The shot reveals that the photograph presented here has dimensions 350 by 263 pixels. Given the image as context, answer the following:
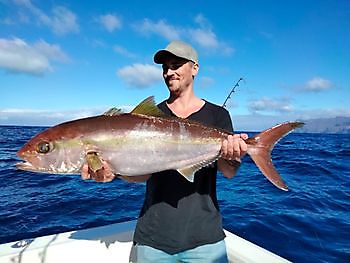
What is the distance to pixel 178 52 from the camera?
9.37 feet

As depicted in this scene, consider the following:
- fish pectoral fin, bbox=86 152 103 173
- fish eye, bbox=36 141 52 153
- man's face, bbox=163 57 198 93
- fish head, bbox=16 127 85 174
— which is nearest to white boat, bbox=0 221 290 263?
fish head, bbox=16 127 85 174

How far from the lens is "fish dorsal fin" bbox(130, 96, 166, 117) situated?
2.85 metres

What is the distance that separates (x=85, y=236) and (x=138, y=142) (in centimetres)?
229

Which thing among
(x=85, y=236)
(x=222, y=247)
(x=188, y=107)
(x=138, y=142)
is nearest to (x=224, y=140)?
(x=188, y=107)

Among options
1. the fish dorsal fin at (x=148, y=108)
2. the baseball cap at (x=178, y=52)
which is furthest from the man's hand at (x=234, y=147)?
the baseball cap at (x=178, y=52)

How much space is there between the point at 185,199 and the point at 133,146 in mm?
709

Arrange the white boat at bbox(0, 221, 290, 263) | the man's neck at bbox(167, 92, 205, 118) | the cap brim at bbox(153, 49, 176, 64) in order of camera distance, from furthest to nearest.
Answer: the white boat at bbox(0, 221, 290, 263) < the man's neck at bbox(167, 92, 205, 118) < the cap brim at bbox(153, 49, 176, 64)

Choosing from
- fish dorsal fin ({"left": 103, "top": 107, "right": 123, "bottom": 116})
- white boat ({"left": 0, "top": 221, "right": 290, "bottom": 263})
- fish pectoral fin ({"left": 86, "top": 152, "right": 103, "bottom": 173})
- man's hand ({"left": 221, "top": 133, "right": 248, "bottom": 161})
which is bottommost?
white boat ({"left": 0, "top": 221, "right": 290, "bottom": 263})

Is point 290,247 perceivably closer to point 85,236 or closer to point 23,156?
point 85,236

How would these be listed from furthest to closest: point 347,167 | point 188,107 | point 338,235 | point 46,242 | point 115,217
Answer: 1. point 347,167
2. point 115,217
3. point 338,235
4. point 46,242
5. point 188,107

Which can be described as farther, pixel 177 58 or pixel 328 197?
pixel 328 197

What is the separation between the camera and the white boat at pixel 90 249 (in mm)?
3848

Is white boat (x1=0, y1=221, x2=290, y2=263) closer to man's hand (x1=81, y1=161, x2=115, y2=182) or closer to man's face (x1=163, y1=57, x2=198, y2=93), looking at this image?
man's hand (x1=81, y1=161, x2=115, y2=182)

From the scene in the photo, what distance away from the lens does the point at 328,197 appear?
11859 mm
